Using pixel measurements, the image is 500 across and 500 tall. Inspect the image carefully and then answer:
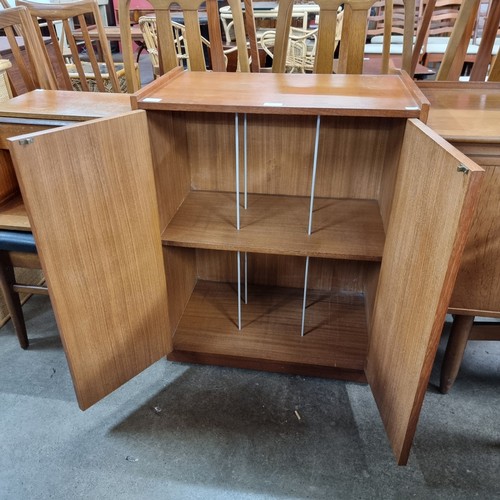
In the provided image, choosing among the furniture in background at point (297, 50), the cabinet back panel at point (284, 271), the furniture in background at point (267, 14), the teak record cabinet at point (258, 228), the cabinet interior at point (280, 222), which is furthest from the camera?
the furniture in background at point (267, 14)

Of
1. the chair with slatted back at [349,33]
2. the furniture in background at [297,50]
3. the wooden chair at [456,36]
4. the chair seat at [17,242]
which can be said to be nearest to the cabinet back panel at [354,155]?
the chair with slatted back at [349,33]

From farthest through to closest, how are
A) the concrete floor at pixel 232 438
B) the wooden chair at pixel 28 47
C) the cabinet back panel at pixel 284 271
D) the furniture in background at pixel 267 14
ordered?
the furniture in background at pixel 267 14 < the cabinet back panel at pixel 284 271 < the wooden chair at pixel 28 47 < the concrete floor at pixel 232 438

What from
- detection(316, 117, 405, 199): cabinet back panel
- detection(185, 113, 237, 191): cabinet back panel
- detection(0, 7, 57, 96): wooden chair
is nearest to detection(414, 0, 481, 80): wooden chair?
detection(316, 117, 405, 199): cabinet back panel

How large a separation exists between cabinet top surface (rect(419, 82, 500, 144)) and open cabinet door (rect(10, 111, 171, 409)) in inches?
30.0

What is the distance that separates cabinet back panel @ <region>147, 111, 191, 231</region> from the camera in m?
1.18

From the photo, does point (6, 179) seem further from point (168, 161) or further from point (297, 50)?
point (297, 50)

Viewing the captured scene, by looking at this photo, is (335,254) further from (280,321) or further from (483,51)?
(483,51)

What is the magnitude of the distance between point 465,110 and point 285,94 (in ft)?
1.68

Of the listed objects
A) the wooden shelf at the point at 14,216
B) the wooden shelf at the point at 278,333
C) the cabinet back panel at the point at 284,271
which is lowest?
the wooden shelf at the point at 278,333

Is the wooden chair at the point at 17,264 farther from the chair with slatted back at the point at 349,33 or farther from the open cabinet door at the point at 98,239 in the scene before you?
the chair with slatted back at the point at 349,33

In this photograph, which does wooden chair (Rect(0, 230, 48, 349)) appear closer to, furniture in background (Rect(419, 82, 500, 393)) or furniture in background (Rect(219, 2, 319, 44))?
furniture in background (Rect(419, 82, 500, 393))

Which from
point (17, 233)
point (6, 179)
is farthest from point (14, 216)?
point (6, 179)

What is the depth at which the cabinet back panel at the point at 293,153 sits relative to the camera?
138 centimetres

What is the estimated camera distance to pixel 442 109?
121cm
